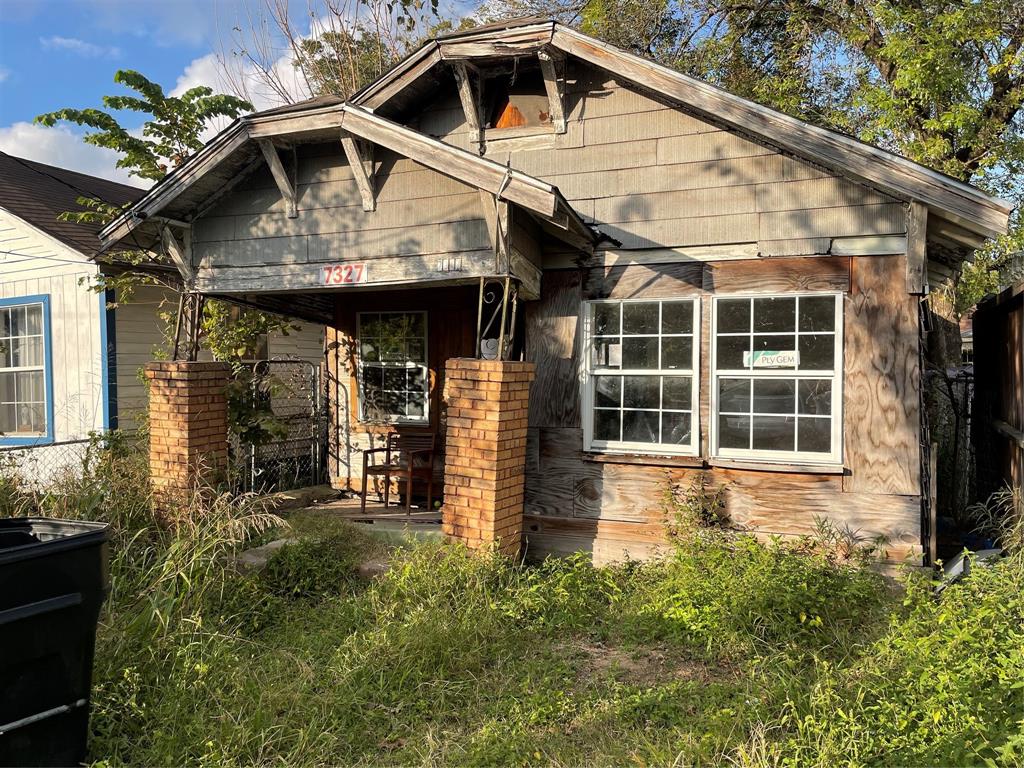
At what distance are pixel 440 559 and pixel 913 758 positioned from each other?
11.7 feet

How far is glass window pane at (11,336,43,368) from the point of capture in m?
10.8

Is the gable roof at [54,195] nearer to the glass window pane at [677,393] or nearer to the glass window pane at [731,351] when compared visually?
the glass window pane at [677,393]

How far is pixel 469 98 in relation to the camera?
7258mm

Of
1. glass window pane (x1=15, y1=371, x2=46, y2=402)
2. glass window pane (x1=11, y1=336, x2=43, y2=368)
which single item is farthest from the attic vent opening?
glass window pane (x1=15, y1=371, x2=46, y2=402)

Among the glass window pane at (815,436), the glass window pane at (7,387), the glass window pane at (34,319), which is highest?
the glass window pane at (34,319)

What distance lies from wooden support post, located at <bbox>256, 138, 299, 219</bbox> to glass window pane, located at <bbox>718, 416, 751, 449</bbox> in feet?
14.9

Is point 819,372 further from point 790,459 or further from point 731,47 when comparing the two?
point 731,47

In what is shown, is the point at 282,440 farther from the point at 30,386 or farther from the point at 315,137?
the point at 30,386

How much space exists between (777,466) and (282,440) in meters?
5.69

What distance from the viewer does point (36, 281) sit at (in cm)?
1056

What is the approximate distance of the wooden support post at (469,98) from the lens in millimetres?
7062

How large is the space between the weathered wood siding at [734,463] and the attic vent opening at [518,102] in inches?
67.5

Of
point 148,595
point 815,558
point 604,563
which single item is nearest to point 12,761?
point 148,595

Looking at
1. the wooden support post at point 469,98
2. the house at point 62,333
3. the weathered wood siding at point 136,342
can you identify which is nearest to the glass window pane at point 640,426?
the wooden support post at point 469,98
